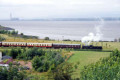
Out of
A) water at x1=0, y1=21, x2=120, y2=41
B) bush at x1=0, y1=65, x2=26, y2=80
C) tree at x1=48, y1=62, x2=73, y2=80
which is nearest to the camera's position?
bush at x1=0, y1=65, x2=26, y2=80

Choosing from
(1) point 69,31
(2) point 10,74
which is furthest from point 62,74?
(1) point 69,31

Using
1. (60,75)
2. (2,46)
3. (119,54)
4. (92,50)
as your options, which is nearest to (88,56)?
(92,50)

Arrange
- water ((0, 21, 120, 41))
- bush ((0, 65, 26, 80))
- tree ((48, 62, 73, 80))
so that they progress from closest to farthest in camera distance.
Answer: bush ((0, 65, 26, 80)) → tree ((48, 62, 73, 80)) → water ((0, 21, 120, 41))

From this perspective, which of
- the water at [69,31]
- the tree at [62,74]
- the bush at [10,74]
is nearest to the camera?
the bush at [10,74]

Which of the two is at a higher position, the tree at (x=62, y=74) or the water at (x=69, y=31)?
the water at (x=69, y=31)

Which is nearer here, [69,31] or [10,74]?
[10,74]

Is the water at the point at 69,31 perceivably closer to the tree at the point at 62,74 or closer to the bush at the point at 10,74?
the tree at the point at 62,74

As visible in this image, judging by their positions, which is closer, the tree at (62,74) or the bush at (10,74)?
the bush at (10,74)

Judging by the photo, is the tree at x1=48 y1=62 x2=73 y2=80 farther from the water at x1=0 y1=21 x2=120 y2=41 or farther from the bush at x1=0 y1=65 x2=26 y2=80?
A: the water at x1=0 y1=21 x2=120 y2=41

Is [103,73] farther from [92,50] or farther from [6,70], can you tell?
[92,50]

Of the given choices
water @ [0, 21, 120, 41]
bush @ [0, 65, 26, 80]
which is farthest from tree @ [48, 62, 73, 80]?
water @ [0, 21, 120, 41]

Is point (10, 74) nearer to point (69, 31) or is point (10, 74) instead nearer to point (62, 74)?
point (62, 74)

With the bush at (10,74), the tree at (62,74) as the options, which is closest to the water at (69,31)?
the tree at (62,74)

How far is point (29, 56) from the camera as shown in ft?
40.0
